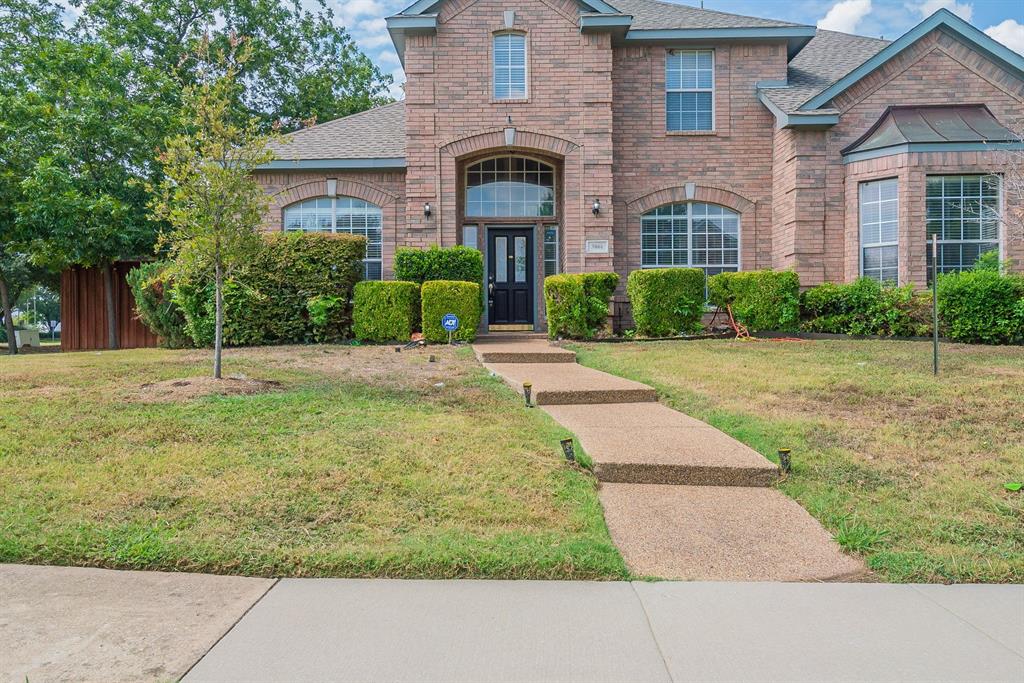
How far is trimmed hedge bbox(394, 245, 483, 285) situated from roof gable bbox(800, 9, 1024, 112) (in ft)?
23.6

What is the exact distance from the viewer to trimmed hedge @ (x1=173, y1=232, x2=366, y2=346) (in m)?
11.7

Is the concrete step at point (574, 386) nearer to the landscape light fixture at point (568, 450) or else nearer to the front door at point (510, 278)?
the landscape light fixture at point (568, 450)

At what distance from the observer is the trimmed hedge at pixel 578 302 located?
11.9 meters

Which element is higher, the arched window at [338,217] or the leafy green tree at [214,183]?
the arched window at [338,217]

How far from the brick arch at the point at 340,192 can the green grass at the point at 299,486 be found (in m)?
8.27

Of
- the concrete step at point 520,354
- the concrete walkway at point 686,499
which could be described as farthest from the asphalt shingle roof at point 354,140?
the concrete walkway at point 686,499

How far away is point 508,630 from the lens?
2.92 meters

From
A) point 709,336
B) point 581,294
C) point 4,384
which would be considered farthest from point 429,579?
point 709,336

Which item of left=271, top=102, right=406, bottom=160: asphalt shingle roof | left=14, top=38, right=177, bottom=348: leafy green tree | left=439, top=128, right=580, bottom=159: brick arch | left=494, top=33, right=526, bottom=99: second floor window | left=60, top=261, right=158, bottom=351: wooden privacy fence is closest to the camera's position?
left=439, top=128, right=580, bottom=159: brick arch

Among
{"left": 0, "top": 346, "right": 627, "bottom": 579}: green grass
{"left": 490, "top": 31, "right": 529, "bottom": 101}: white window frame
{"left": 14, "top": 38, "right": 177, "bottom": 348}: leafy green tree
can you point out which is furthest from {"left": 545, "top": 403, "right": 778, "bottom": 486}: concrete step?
{"left": 14, "top": 38, "right": 177, "bottom": 348}: leafy green tree

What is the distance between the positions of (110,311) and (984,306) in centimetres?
1889

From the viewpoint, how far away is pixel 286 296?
11.9 metres

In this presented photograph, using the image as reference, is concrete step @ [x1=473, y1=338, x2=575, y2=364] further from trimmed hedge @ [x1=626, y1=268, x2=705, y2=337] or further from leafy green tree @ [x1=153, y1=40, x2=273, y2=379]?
leafy green tree @ [x1=153, y1=40, x2=273, y2=379]

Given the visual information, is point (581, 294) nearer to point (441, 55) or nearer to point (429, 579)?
point (441, 55)
